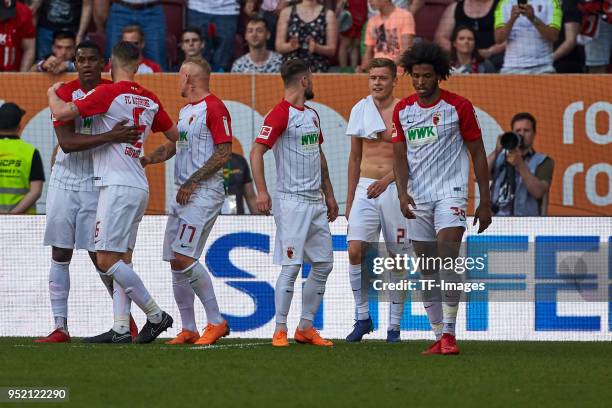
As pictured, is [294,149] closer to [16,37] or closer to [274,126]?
[274,126]

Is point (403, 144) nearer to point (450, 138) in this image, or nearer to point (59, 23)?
point (450, 138)

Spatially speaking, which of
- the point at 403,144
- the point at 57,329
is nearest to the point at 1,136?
the point at 57,329

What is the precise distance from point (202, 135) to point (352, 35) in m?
6.33

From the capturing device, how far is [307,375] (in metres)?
8.48

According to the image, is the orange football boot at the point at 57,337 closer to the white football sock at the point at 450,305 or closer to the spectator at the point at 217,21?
the white football sock at the point at 450,305

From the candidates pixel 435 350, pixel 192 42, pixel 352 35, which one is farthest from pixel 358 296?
pixel 352 35

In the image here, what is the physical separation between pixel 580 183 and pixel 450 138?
6002 millimetres

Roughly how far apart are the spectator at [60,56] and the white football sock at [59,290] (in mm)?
5054

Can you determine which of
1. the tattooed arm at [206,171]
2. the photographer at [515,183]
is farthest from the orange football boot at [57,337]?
the photographer at [515,183]

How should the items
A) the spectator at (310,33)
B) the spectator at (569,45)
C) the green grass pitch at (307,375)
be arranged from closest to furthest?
the green grass pitch at (307,375), the spectator at (310,33), the spectator at (569,45)

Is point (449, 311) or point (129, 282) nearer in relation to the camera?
point (449, 311)

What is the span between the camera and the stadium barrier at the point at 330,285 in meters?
13.1

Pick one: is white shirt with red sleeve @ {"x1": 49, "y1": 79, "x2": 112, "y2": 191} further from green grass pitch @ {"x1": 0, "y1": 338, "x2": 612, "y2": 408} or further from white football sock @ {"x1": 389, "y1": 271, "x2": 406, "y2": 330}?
white football sock @ {"x1": 389, "y1": 271, "x2": 406, "y2": 330}

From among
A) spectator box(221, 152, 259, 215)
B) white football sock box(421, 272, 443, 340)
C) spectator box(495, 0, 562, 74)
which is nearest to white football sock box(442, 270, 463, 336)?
white football sock box(421, 272, 443, 340)
